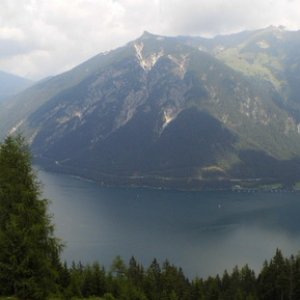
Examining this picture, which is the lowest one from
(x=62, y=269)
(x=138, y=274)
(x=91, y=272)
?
(x=138, y=274)

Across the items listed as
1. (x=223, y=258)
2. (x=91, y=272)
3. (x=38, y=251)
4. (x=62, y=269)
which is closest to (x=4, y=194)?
(x=38, y=251)

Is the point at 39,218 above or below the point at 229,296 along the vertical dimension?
above

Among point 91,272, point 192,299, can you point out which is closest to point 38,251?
point 91,272

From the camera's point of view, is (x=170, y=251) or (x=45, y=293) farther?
(x=170, y=251)

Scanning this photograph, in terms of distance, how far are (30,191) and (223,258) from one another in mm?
156801

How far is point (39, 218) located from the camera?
89.2ft

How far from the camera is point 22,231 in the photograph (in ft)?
85.7

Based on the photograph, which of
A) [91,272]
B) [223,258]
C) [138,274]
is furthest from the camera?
[223,258]

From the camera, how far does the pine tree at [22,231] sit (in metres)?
26.0

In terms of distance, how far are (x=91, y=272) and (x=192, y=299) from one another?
40.8 metres

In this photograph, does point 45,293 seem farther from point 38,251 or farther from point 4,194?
point 4,194

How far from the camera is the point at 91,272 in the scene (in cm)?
5509

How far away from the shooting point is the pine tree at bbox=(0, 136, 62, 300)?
2598cm

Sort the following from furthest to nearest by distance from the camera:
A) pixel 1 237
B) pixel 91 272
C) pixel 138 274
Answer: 1. pixel 138 274
2. pixel 91 272
3. pixel 1 237
